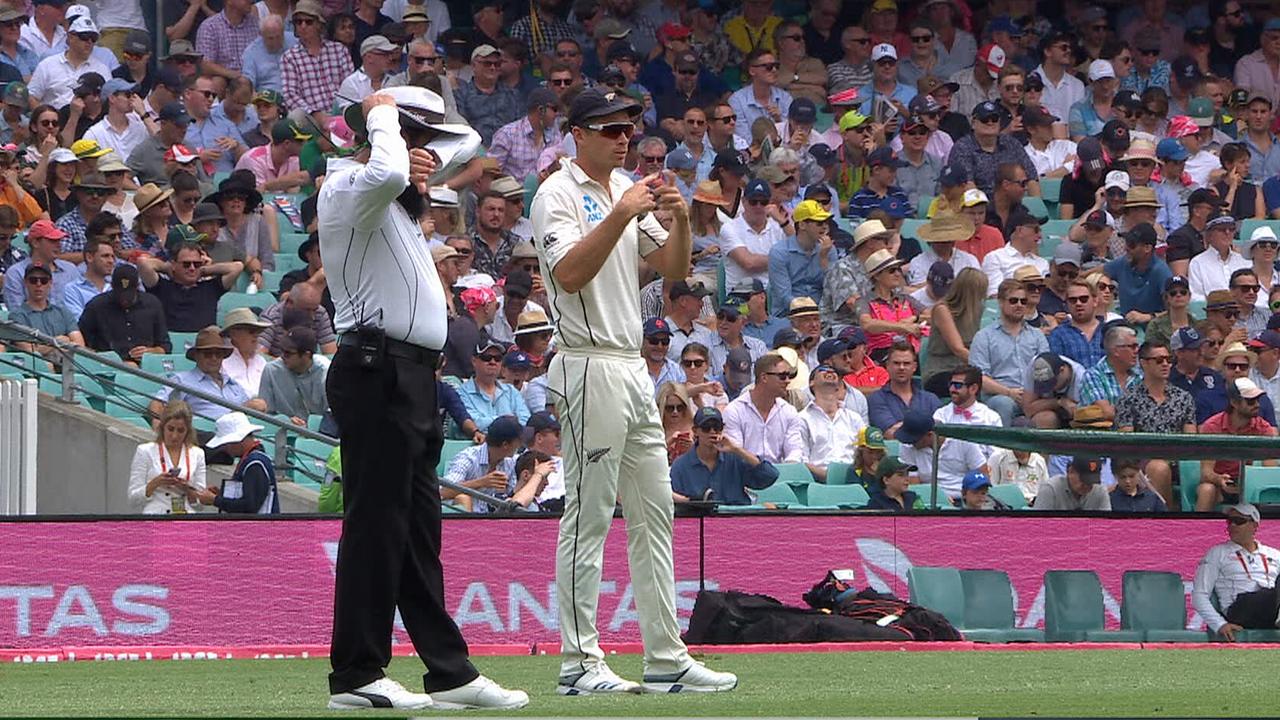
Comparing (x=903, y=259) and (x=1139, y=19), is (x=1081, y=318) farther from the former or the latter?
(x=1139, y=19)

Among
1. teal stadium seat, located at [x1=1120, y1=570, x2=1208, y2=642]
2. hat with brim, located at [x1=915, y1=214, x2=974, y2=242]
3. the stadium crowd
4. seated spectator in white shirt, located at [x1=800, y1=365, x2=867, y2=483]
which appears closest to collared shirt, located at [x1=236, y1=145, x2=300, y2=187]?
the stadium crowd

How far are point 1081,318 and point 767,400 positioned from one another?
3117 mm

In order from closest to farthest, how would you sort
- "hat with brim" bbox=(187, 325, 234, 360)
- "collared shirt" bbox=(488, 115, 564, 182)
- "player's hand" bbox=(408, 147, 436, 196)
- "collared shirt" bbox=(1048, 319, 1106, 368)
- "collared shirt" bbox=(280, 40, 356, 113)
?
"player's hand" bbox=(408, 147, 436, 196)
"hat with brim" bbox=(187, 325, 234, 360)
"collared shirt" bbox=(1048, 319, 1106, 368)
"collared shirt" bbox=(488, 115, 564, 182)
"collared shirt" bbox=(280, 40, 356, 113)

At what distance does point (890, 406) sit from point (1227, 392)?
8.20ft

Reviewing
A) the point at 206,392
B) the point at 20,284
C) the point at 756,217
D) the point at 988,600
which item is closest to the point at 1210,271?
the point at 756,217

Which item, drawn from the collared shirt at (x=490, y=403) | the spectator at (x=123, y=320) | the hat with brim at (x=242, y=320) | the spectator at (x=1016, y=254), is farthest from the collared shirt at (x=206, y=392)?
the spectator at (x=1016, y=254)

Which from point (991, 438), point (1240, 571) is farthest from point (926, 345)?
point (1240, 571)

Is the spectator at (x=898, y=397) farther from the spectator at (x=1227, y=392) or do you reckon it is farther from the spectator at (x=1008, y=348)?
the spectator at (x=1227, y=392)

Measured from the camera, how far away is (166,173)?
56.5 ft

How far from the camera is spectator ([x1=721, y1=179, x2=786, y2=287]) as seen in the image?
17.0 metres

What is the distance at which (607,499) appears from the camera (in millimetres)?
7570

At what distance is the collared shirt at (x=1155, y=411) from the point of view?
1501cm

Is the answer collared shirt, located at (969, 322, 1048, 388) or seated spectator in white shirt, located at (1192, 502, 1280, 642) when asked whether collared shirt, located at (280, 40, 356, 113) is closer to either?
collared shirt, located at (969, 322, 1048, 388)

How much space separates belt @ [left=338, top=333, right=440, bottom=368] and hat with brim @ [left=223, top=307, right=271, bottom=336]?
795 cm
